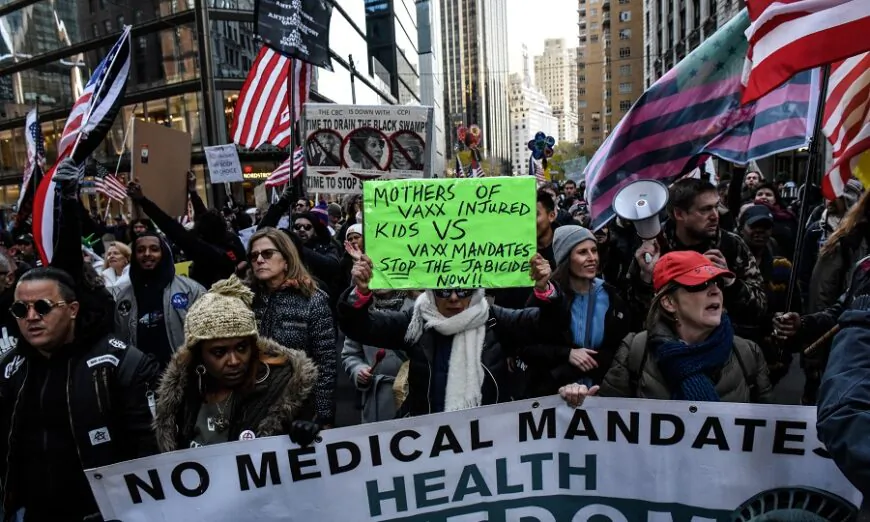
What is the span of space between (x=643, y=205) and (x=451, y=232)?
145 cm

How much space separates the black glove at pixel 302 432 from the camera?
231cm

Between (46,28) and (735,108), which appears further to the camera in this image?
(46,28)

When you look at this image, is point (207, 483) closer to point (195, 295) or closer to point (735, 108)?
point (195, 295)

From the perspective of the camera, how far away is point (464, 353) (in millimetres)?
2799

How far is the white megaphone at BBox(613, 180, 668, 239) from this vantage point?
11.4 feet

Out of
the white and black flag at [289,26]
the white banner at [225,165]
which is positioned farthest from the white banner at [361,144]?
the white banner at [225,165]

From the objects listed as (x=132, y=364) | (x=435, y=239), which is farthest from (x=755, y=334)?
(x=132, y=364)

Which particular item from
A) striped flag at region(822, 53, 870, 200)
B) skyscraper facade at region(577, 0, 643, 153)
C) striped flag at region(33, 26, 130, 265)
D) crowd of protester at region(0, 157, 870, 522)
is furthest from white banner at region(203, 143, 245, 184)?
skyscraper facade at region(577, 0, 643, 153)

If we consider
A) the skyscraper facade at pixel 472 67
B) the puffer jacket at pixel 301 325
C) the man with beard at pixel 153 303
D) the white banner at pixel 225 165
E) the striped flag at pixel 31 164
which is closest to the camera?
the puffer jacket at pixel 301 325

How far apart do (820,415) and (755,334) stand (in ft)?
7.76

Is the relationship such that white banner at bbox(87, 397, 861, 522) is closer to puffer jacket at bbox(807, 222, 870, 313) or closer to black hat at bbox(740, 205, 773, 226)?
puffer jacket at bbox(807, 222, 870, 313)

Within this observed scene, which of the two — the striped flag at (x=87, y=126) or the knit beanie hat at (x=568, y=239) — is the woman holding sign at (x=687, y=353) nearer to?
the knit beanie hat at (x=568, y=239)

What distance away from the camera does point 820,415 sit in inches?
57.5

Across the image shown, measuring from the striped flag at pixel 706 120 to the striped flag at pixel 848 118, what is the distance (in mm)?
155
